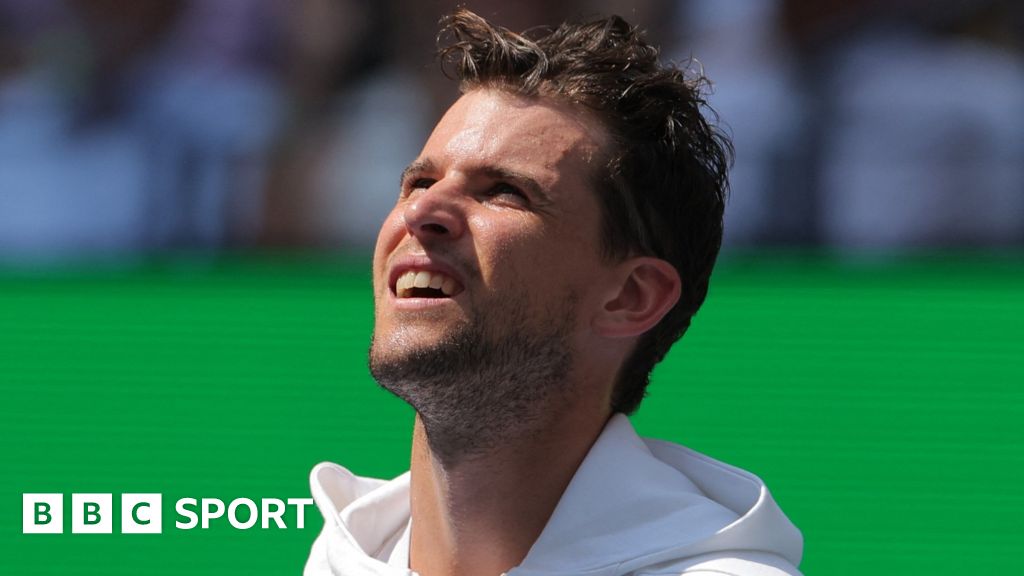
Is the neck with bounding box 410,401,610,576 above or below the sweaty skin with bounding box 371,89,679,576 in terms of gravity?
below

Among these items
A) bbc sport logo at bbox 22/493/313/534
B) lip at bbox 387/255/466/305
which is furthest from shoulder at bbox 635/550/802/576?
bbc sport logo at bbox 22/493/313/534

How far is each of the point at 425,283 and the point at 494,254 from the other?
0.11 metres

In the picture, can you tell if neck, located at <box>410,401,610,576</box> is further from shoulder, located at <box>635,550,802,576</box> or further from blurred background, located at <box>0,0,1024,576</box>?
blurred background, located at <box>0,0,1024,576</box>

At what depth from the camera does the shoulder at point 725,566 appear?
1.88 m

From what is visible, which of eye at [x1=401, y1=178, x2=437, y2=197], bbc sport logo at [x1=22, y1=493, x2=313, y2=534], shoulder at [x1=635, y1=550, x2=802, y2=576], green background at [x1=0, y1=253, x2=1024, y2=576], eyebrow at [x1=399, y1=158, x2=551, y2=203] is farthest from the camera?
bbc sport logo at [x1=22, y1=493, x2=313, y2=534]

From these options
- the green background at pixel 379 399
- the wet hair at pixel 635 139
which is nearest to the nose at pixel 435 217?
the wet hair at pixel 635 139

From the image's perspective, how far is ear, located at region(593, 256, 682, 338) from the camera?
2.08 meters

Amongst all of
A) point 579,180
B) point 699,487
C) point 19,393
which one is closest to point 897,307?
point 699,487

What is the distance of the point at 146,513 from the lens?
2973mm

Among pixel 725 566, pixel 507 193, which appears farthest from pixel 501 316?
pixel 725 566

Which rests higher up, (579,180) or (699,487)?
(579,180)

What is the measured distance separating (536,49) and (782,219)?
3.50ft

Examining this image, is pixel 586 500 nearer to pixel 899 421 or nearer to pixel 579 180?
pixel 579 180

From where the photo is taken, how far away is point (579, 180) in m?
2.04
